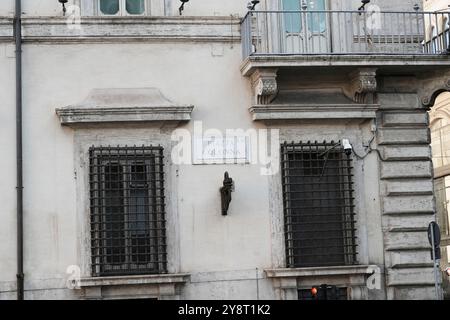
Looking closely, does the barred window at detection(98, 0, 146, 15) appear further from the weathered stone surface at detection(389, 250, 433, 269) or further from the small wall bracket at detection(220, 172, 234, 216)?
the weathered stone surface at detection(389, 250, 433, 269)

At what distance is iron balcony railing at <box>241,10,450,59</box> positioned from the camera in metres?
14.6

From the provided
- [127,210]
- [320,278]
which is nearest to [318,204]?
[320,278]

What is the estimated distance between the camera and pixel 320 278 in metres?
14.2

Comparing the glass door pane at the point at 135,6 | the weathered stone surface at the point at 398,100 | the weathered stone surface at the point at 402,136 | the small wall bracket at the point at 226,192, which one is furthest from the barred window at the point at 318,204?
the glass door pane at the point at 135,6

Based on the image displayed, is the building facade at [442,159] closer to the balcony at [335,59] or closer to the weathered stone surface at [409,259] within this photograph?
the balcony at [335,59]

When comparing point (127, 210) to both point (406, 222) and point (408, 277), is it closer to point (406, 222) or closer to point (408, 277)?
point (406, 222)

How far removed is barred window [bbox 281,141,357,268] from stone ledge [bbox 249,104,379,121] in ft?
1.47

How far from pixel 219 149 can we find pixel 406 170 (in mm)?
3044

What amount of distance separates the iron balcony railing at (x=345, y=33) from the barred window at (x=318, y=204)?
160 cm

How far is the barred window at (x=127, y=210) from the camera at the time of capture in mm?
13891

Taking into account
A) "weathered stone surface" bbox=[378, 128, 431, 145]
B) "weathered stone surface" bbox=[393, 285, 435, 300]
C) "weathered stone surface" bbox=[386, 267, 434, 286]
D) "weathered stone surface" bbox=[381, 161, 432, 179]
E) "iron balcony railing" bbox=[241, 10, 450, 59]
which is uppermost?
"iron balcony railing" bbox=[241, 10, 450, 59]

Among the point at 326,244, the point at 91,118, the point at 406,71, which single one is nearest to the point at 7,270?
the point at 91,118

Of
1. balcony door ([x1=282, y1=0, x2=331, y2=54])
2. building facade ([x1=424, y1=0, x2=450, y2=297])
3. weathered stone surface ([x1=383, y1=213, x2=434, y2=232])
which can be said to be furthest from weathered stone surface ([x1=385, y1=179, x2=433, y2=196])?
building facade ([x1=424, y1=0, x2=450, y2=297])

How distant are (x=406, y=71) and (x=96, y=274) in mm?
5902
